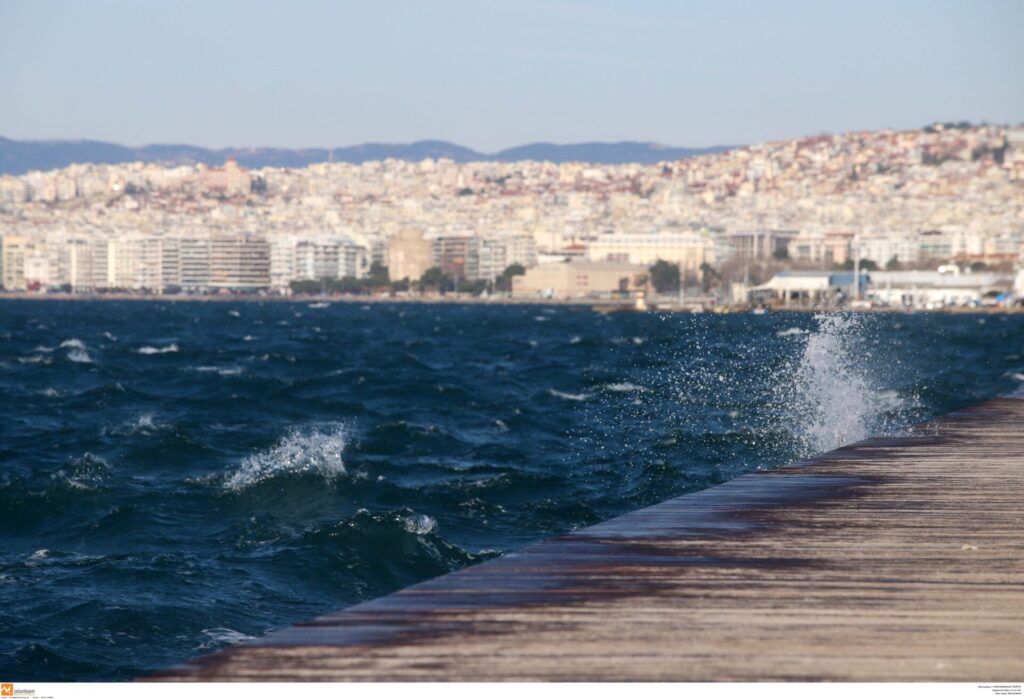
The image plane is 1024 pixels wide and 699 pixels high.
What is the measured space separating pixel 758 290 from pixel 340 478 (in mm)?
153825

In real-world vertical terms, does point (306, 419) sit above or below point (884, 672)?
below

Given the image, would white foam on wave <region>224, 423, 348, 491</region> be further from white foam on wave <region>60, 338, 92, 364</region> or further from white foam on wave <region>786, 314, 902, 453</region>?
white foam on wave <region>60, 338, 92, 364</region>

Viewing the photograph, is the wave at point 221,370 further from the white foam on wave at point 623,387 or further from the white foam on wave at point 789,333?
the white foam on wave at point 789,333

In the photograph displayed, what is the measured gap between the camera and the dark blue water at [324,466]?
10453 mm

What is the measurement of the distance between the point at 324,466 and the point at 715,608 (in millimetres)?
11361

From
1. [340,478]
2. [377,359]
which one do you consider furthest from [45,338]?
[340,478]

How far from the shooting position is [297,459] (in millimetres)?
17234

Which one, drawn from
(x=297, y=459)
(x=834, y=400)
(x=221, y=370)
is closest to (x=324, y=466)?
(x=297, y=459)

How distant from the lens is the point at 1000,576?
20.6 ft

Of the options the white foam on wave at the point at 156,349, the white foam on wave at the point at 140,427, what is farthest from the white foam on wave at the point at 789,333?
the white foam on wave at the point at 140,427

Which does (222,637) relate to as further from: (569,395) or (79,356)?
(79,356)

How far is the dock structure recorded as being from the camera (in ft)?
15.8

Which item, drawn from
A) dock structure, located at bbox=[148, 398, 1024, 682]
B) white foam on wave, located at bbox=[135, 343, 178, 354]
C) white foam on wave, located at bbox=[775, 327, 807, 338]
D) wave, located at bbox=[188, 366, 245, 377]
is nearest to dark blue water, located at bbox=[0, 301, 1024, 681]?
wave, located at bbox=[188, 366, 245, 377]

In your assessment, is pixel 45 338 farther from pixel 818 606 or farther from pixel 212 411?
pixel 818 606
